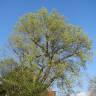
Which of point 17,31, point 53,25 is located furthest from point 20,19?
point 53,25

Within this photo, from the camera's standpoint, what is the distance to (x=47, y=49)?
3888cm

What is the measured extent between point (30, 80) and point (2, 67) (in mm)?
4005

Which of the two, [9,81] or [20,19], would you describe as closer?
[9,81]

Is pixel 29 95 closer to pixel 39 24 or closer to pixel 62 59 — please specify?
pixel 62 59

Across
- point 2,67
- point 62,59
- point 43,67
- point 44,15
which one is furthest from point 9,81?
point 44,15

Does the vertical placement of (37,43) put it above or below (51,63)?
above

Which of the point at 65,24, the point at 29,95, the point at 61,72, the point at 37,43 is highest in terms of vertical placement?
the point at 65,24

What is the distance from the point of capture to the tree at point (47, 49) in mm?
37281

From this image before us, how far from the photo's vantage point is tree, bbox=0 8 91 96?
37.3 meters

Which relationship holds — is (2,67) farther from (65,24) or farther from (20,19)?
(65,24)

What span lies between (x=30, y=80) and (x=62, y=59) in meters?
4.85

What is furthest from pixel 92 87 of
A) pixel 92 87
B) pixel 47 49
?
pixel 47 49

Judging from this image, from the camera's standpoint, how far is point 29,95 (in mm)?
37656

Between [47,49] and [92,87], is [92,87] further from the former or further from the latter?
[47,49]
